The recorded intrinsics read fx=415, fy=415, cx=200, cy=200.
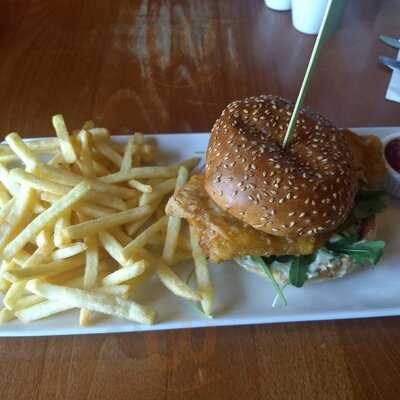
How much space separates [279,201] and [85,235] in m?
0.85

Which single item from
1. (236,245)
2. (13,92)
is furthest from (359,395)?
(13,92)

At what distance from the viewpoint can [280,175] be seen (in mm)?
1716

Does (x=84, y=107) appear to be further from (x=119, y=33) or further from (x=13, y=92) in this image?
(x=119, y=33)

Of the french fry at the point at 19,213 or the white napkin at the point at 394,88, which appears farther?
the white napkin at the point at 394,88

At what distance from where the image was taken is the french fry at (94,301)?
1677 millimetres

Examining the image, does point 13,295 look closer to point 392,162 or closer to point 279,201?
point 279,201

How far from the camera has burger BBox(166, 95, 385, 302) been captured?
5.66 ft

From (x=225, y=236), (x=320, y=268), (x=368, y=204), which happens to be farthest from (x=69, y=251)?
(x=368, y=204)

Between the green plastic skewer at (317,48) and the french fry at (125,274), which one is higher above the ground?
the green plastic skewer at (317,48)

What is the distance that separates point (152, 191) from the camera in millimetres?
2064

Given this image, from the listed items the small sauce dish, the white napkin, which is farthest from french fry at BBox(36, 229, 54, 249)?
the white napkin

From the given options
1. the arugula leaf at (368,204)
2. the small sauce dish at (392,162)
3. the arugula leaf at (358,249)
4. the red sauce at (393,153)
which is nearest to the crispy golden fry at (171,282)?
the arugula leaf at (358,249)

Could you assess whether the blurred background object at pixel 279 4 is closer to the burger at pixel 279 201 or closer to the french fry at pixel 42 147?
the burger at pixel 279 201

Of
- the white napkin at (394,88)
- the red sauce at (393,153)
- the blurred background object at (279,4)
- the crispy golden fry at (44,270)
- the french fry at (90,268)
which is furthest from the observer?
the blurred background object at (279,4)
